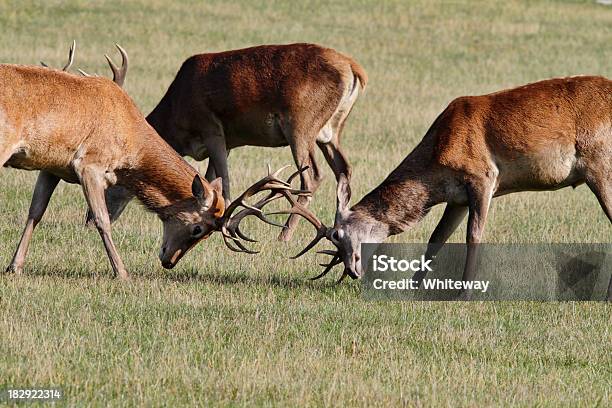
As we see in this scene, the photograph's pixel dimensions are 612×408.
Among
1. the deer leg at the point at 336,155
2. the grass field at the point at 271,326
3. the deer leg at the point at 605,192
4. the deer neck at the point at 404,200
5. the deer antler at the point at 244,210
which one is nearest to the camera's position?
the grass field at the point at 271,326

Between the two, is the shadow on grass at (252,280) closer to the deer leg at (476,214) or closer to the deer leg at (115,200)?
the deer leg at (476,214)

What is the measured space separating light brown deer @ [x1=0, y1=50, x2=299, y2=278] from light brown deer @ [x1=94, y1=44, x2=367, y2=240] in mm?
2350

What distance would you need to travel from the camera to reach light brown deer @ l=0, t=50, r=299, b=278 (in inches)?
389

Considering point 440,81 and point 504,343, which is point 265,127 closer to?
point 504,343

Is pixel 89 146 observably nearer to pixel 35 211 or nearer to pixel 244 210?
A: pixel 35 211

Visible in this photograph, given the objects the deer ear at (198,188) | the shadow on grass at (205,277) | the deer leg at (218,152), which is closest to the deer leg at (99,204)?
the shadow on grass at (205,277)

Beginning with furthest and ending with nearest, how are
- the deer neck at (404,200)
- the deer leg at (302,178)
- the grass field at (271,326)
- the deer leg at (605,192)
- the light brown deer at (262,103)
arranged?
the light brown deer at (262,103)
the deer leg at (302,178)
the deer neck at (404,200)
the deer leg at (605,192)
the grass field at (271,326)

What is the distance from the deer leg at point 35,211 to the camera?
10445 mm

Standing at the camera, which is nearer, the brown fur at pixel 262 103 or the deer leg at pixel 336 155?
the brown fur at pixel 262 103

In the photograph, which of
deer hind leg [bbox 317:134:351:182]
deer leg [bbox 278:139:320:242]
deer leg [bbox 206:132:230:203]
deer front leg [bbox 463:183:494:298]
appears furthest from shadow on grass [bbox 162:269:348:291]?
deer hind leg [bbox 317:134:351:182]

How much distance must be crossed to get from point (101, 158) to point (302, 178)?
3491 millimetres

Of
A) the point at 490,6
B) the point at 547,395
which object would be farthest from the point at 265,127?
the point at 490,6

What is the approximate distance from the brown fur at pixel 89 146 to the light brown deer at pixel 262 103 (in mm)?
2351

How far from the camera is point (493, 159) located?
33.3 ft
